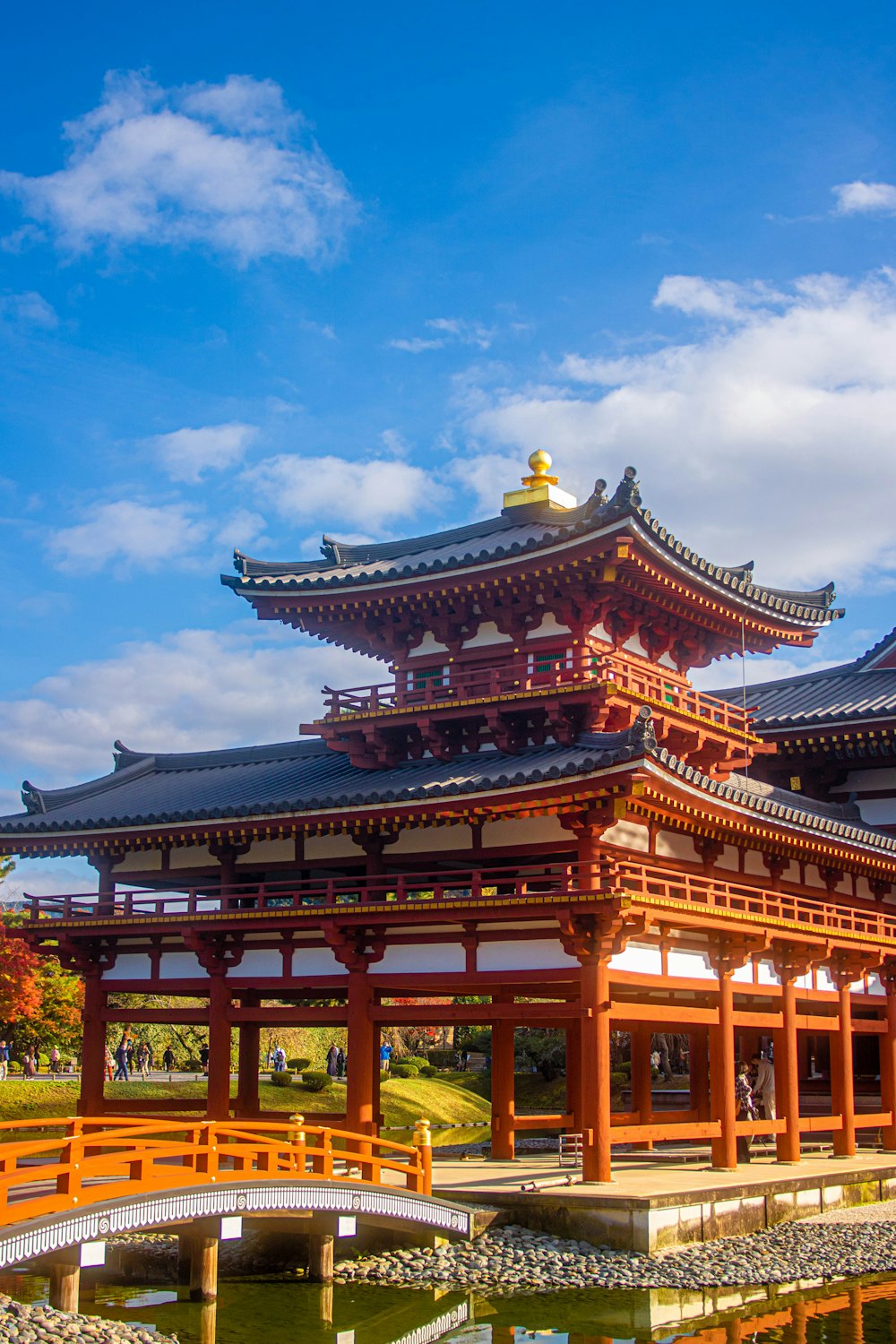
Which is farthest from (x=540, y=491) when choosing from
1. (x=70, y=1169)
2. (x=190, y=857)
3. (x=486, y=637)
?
(x=70, y=1169)

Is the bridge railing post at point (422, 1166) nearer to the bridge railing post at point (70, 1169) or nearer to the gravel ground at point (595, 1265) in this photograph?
the gravel ground at point (595, 1265)

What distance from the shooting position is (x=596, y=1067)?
25.0 m

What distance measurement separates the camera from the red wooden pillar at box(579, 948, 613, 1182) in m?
24.9

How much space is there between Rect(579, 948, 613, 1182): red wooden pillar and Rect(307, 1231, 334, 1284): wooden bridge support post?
483 centimetres

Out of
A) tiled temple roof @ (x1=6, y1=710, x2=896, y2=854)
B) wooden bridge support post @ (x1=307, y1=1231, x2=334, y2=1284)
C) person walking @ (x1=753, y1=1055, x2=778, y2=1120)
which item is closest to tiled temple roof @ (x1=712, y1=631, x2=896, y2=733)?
tiled temple roof @ (x1=6, y1=710, x2=896, y2=854)

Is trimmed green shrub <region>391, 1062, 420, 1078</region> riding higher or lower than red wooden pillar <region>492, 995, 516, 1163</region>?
lower

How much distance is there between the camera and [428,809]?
26.6 meters

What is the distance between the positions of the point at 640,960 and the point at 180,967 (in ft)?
33.5

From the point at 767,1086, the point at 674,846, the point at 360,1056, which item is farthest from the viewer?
the point at 767,1086

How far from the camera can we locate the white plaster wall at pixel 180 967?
30.7m

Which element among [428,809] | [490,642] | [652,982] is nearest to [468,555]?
[490,642]

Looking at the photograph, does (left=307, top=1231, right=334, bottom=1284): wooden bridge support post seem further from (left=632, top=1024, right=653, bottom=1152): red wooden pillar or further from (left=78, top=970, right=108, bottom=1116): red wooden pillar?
(left=632, top=1024, right=653, bottom=1152): red wooden pillar

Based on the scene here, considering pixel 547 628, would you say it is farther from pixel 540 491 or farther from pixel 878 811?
pixel 878 811

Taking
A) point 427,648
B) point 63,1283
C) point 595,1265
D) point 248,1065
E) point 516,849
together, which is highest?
point 427,648
